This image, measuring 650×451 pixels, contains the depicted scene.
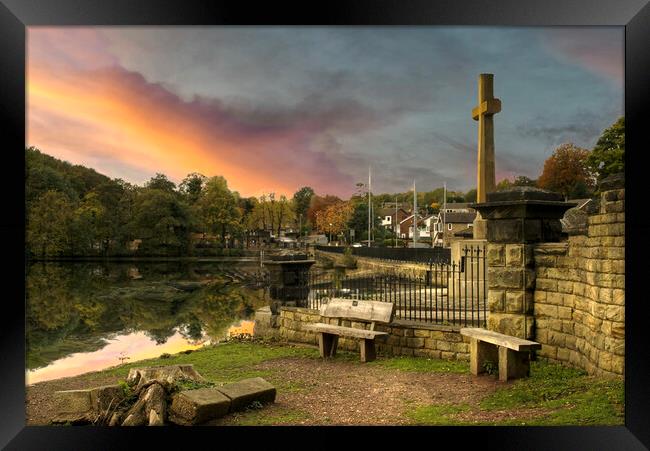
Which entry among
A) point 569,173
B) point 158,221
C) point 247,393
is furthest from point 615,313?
point 158,221

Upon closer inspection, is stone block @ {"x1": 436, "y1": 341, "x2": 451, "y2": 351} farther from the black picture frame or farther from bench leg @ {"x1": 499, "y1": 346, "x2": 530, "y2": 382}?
the black picture frame

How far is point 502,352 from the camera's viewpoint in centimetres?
467

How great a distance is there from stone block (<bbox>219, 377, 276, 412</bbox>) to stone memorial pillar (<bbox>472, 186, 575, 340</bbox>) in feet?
9.50

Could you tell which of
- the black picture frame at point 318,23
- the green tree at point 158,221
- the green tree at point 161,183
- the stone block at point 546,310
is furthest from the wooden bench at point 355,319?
the green tree at point 161,183

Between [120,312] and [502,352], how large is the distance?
1632cm

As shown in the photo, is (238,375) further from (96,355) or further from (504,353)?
(96,355)

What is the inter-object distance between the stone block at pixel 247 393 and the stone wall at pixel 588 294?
Result: 3.24 meters

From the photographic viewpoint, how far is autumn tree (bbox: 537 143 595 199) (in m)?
17.2

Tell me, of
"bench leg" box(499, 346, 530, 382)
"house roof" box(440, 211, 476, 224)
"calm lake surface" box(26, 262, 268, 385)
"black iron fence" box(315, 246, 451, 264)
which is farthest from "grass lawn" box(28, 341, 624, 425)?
"house roof" box(440, 211, 476, 224)

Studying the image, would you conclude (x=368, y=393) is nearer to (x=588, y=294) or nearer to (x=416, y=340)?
(x=416, y=340)

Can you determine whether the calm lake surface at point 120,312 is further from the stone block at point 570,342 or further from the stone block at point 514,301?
the stone block at point 570,342

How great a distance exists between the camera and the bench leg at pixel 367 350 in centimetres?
596

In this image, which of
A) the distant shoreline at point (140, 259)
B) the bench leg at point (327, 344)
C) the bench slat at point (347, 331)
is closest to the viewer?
the bench slat at point (347, 331)

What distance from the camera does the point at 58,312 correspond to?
16109 millimetres
